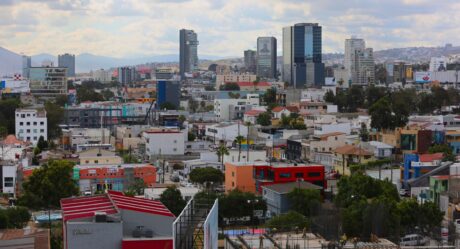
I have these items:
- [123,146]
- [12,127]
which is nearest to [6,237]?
[123,146]

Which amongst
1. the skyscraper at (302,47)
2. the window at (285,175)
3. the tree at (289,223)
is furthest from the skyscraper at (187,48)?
the tree at (289,223)

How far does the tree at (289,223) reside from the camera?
11023mm

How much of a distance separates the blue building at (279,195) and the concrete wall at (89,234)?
6.53 metres

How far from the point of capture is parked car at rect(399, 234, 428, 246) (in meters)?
10.6

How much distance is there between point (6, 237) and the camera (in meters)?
9.73

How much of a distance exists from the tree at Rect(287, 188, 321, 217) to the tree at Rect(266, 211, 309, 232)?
1213mm

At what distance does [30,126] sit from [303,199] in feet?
43.2

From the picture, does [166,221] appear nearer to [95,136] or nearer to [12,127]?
[95,136]

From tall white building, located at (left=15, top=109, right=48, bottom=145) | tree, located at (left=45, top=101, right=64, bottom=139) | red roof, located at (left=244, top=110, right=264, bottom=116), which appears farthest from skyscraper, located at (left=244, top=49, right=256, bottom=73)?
tall white building, located at (left=15, top=109, right=48, bottom=145)

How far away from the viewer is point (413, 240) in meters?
10.8

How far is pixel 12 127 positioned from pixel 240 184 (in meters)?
13.0

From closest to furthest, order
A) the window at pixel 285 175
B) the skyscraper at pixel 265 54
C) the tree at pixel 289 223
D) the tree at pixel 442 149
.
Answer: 1. the tree at pixel 289 223
2. the window at pixel 285 175
3. the tree at pixel 442 149
4. the skyscraper at pixel 265 54

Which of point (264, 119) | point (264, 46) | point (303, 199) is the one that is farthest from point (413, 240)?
point (264, 46)

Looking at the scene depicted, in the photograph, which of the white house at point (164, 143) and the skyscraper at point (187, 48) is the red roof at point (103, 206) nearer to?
the white house at point (164, 143)
